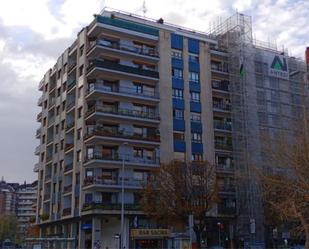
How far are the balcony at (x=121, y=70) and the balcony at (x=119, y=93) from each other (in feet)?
5.57

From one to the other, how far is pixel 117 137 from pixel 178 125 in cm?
951

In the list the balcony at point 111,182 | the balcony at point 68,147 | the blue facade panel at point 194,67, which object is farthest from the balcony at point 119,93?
the balcony at point 111,182

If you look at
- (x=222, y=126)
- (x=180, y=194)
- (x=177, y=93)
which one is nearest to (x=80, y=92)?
(x=177, y=93)

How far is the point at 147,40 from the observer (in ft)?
229

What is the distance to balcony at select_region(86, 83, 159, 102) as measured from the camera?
6419 centimetres

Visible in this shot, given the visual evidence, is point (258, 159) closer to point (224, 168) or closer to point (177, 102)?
point (224, 168)

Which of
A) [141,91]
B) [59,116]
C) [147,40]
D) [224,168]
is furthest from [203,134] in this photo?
[59,116]

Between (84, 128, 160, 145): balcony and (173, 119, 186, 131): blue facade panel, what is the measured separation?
3.39 m

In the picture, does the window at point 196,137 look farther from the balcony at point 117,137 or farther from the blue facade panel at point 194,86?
the blue facade panel at point 194,86

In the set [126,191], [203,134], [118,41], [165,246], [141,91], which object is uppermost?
[118,41]

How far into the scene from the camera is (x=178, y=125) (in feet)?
224

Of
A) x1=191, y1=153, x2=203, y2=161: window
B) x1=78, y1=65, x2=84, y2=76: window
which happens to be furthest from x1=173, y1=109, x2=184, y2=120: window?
x1=78, y1=65, x2=84, y2=76: window

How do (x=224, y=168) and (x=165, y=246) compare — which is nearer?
(x=165, y=246)

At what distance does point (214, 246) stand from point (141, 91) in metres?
22.5
